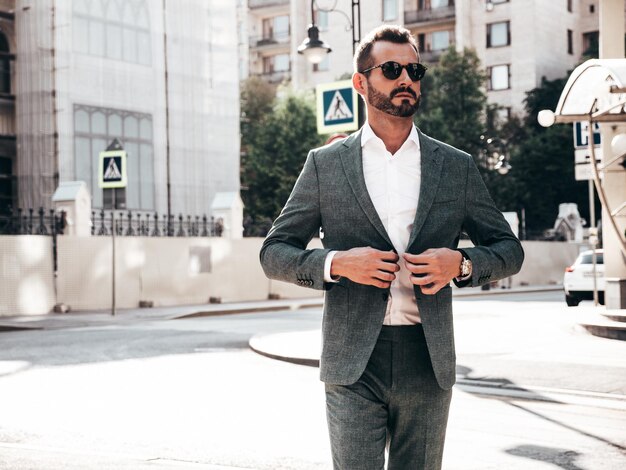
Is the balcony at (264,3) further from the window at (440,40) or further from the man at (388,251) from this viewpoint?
the man at (388,251)

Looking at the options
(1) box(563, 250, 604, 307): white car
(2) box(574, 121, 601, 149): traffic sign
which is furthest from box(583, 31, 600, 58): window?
(2) box(574, 121, 601, 149): traffic sign

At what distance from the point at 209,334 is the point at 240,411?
9.07 m

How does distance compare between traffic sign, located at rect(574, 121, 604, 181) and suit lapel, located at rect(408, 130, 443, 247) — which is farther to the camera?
traffic sign, located at rect(574, 121, 604, 181)

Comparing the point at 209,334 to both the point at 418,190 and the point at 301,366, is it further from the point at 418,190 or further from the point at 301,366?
the point at 418,190

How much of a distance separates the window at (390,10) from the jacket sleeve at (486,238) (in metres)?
64.2

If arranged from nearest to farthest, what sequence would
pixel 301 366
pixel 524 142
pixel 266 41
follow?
pixel 301 366 < pixel 524 142 < pixel 266 41

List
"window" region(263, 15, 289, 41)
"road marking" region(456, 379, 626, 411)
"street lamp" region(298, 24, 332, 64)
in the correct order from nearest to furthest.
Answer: "road marking" region(456, 379, 626, 411) < "street lamp" region(298, 24, 332, 64) < "window" region(263, 15, 289, 41)

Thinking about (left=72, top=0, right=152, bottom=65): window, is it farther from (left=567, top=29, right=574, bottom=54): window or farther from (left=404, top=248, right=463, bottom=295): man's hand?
(left=567, top=29, right=574, bottom=54): window

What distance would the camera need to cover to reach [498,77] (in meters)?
62.8

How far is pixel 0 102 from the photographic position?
34469 millimetres

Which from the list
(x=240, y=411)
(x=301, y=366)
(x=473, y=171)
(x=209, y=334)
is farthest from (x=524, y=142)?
(x=473, y=171)

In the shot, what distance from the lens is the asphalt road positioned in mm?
6820

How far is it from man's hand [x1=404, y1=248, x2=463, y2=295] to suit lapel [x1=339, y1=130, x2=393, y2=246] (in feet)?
0.60

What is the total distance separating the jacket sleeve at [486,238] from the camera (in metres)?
3.06
